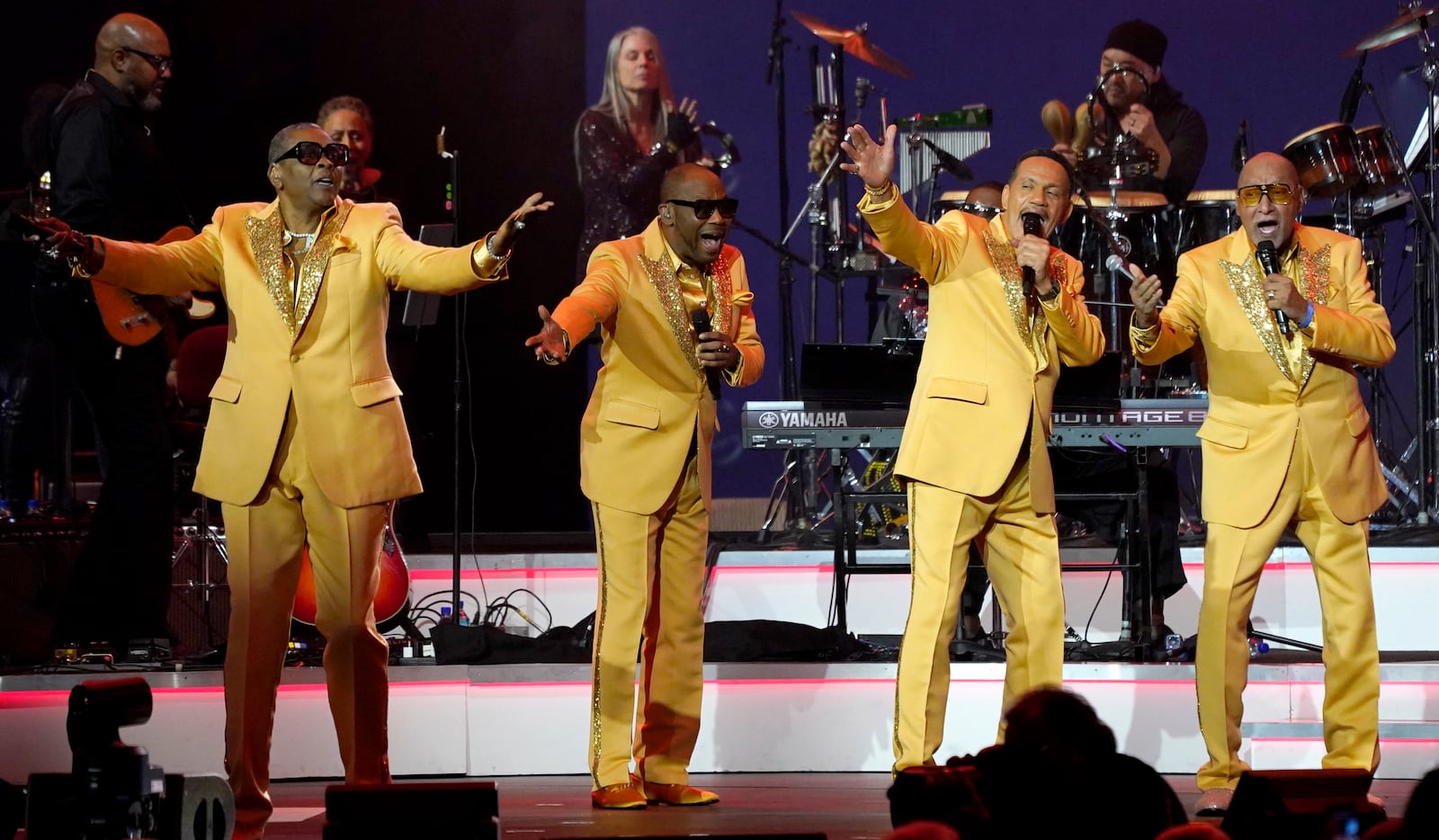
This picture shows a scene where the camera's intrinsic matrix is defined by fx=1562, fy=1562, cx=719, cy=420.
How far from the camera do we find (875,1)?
9109 millimetres

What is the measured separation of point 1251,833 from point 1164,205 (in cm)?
Result: 565

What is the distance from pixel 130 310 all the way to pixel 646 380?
1.86 meters

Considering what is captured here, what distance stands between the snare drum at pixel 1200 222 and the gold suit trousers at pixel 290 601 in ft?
16.3

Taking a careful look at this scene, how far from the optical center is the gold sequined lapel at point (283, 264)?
408cm

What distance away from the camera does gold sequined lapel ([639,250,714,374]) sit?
463 cm

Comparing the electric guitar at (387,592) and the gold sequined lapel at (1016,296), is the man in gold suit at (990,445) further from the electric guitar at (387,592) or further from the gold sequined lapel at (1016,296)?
the electric guitar at (387,592)

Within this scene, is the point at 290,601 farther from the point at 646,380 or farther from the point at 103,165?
the point at 103,165

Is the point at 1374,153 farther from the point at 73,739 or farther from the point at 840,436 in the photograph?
the point at 73,739

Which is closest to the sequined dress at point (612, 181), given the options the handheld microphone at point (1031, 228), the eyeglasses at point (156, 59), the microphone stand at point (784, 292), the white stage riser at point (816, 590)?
the microphone stand at point (784, 292)

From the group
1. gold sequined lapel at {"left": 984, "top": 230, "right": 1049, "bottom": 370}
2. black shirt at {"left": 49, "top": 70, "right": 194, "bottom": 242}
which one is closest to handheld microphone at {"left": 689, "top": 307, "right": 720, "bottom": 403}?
gold sequined lapel at {"left": 984, "top": 230, "right": 1049, "bottom": 370}

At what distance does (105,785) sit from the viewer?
7.91ft

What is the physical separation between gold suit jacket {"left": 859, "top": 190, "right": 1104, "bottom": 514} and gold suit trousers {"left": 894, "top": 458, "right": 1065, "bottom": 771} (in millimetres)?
68

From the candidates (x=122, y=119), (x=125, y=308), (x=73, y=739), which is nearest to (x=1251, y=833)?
(x=73, y=739)

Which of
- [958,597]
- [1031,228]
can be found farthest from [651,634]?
[1031,228]
